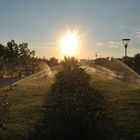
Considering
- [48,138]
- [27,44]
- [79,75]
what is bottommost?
[48,138]

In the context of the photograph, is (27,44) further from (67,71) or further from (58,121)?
(58,121)

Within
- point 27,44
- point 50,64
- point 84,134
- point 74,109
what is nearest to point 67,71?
point 74,109

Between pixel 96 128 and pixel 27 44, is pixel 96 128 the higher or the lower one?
the lower one

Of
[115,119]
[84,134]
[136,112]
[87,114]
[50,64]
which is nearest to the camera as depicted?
[84,134]

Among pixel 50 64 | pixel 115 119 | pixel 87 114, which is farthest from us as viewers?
pixel 50 64

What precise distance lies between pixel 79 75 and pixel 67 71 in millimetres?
974

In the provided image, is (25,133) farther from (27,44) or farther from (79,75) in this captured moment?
(27,44)

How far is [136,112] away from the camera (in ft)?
53.6

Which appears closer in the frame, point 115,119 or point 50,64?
point 115,119

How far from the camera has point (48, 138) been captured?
1178 cm

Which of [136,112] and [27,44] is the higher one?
[27,44]

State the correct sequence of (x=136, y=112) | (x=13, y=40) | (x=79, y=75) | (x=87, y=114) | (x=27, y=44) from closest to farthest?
(x=87, y=114)
(x=136, y=112)
(x=79, y=75)
(x=13, y=40)
(x=27, y=44)

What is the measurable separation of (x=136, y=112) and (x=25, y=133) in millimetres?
5733

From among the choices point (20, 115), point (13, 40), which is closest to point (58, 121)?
point (20, 115)
